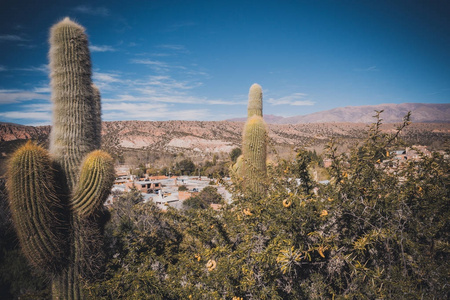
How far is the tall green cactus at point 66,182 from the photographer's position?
293 centimetres

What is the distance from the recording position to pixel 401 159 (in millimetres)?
2580

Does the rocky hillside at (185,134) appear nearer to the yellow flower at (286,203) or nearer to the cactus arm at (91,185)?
the cactus arm at (91,185)

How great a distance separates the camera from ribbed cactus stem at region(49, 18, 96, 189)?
345 centimetres

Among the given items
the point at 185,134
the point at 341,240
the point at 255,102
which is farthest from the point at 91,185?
the point at 185,134

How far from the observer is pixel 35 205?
2.93m

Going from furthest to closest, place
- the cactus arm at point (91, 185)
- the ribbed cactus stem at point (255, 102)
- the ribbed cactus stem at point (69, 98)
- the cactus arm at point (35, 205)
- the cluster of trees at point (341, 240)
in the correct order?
the ribbed cactus stem at point (255, 102), the ribbed cactus stem at point (69, 98), the cactus arm at point (91, 185), the cactus arm at point (35, 205), the cluster of trees at point (341, 240)

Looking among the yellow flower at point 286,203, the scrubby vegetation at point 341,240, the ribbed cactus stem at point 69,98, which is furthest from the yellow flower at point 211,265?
the ribbed cactus stem at point 69,98

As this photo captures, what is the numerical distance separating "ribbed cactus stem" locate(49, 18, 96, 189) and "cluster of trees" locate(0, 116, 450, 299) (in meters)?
1.99

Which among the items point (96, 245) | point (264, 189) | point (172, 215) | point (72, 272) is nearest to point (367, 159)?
point (264, 189)

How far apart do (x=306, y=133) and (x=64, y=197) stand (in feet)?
193

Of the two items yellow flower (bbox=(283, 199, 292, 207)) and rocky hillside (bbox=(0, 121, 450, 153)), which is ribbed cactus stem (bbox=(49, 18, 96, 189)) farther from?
rocky hillside (bbox=(0, 121, 450, 153))

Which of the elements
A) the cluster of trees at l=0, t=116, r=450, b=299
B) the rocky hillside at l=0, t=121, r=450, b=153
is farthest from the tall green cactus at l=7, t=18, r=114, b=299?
the rocky hillside at l=0, t=121, r=450, b=153

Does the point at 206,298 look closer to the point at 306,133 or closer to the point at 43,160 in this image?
the point at 43,160

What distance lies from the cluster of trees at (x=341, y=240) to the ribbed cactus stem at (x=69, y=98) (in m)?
1.99
